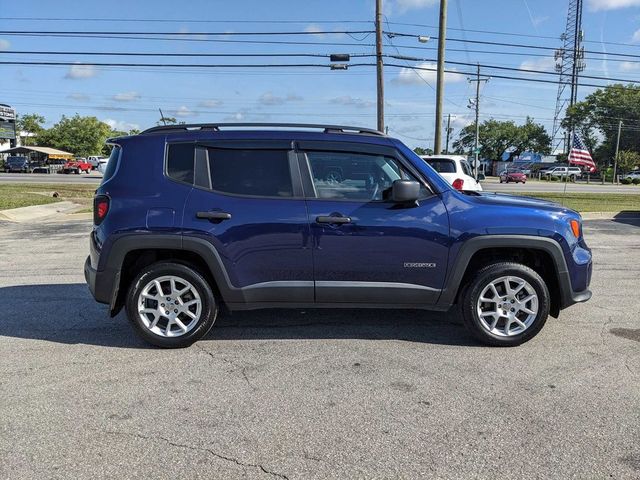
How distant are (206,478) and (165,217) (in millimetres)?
2319

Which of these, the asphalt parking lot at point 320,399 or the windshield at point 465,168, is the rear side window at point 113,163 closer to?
the asphalt parking lot at point 320,399

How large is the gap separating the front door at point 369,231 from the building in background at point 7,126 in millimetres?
94541

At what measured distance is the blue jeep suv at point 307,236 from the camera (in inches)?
175

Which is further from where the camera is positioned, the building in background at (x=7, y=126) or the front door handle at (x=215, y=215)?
the building in background at (x=7, y=126)

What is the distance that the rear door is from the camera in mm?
4426

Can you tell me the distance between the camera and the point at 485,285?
455cm

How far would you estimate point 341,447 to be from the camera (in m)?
3.03

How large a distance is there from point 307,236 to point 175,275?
1177 mm

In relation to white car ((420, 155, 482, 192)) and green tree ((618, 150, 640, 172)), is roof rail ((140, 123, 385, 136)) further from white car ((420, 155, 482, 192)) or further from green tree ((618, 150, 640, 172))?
green tree ((618, 150, 640, 172))

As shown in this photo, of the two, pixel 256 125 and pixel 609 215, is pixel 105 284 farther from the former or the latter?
pixel 609 215

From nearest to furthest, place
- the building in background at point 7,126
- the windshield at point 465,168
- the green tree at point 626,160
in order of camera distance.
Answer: the windshield at point 465,168 → the green tree at point 626,160 → the building in background at point 7,126

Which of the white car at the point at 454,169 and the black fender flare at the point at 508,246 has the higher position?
the white car at the point at 454,169

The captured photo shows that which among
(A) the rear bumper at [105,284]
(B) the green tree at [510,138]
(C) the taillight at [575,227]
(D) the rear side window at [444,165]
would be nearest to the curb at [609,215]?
(D) the rear side window at [444,165]

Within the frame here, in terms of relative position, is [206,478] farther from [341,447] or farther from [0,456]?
[0,456]
